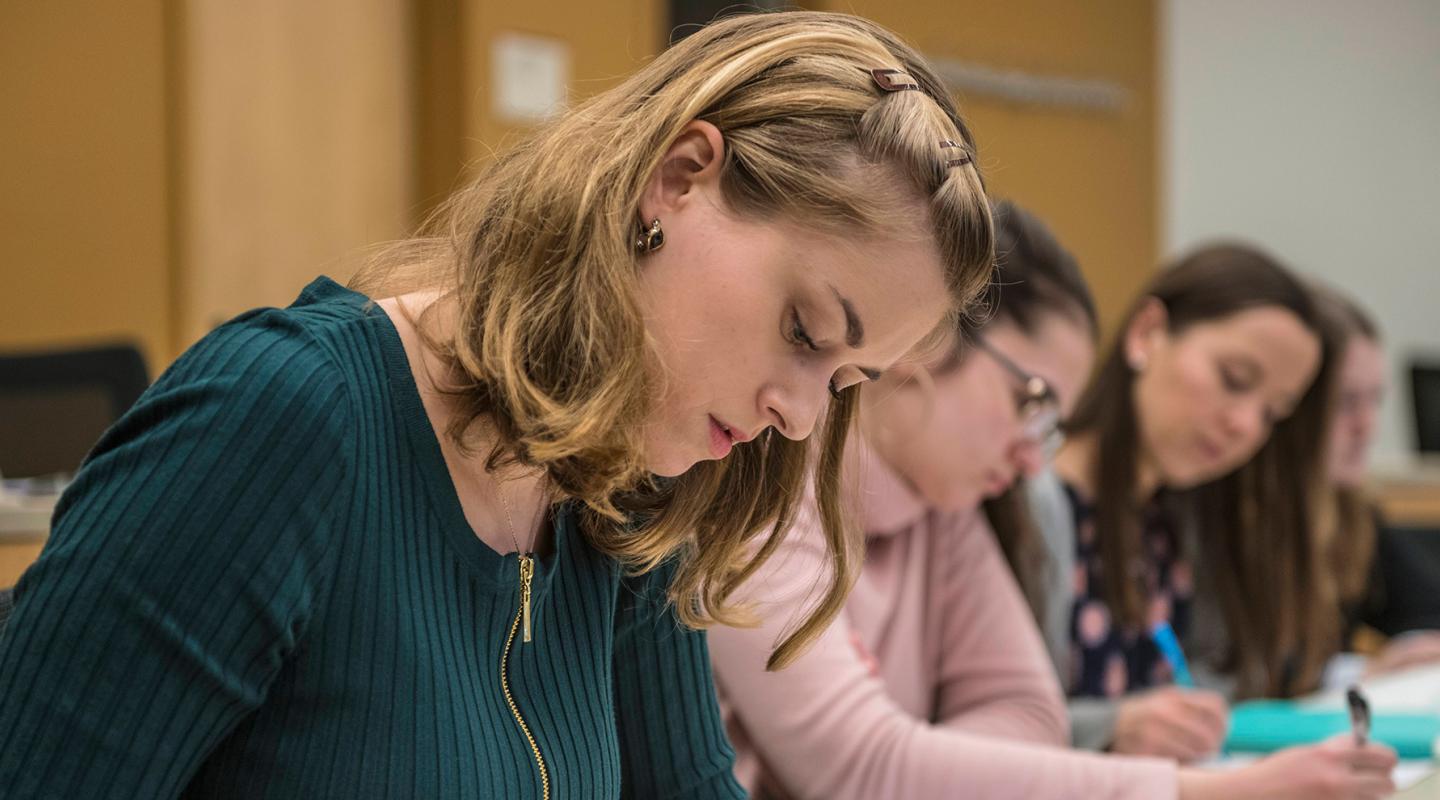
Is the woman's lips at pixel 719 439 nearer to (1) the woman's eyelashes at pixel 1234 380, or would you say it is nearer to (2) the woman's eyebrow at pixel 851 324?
(2) the woman's eyebrow at pixel 851 324

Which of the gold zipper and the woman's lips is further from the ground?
the woman's lips

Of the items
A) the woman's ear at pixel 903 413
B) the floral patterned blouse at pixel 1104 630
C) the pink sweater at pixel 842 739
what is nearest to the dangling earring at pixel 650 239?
the pink sweater at pixel 842 739

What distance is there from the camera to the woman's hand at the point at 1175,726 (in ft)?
5.27

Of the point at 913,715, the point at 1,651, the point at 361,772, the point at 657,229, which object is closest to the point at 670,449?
the point at 657,229

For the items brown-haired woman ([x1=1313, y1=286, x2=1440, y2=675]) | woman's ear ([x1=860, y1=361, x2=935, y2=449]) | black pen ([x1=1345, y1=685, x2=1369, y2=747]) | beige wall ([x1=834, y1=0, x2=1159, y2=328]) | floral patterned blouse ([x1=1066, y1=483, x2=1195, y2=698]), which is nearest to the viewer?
black pen ([x1=1345, y1=685, x2=1369, y2=747])

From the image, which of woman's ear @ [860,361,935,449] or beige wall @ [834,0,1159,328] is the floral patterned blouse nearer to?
woman's ear @ [860,361,935,449]

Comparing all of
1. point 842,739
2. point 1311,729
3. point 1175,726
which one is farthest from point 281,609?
point 1311,729

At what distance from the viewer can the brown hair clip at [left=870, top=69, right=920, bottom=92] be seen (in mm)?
846

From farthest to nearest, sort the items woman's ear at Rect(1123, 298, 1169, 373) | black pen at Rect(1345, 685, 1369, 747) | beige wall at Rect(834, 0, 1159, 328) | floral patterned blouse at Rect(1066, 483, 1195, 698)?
beige wall at Rect(834, 0, 1159, 328), woman's ear at Rect(1123, 298, 1169, 373), floral patterned blouse at Rect(1066, 483, 1195, 698), black pen at Rect(1345, 685, 1369, 747)

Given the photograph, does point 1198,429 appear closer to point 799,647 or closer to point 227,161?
point 799,647

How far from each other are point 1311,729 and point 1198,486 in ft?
2.06

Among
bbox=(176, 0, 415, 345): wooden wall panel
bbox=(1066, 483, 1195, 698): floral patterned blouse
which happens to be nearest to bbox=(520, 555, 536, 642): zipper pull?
bbox=(1066, 483, 1195, 698): floral patterned blouse

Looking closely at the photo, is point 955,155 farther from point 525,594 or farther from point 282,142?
point 282,142

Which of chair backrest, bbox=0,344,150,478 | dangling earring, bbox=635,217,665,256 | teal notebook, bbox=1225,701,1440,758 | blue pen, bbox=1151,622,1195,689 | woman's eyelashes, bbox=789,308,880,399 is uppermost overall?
dangling earring, bbox=635,217,665,256
